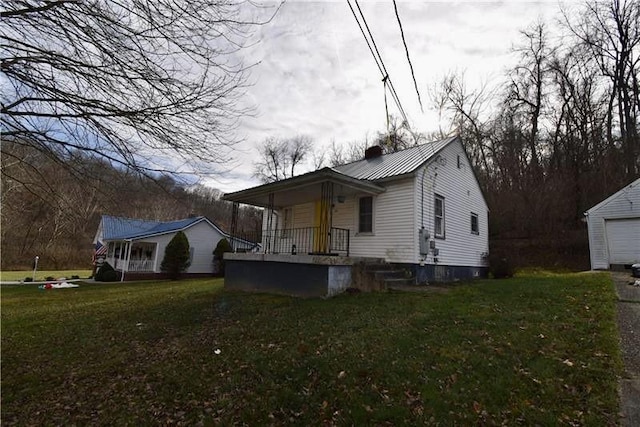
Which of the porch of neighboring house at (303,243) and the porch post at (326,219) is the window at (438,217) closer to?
the porch of neighboring house at (303,243)

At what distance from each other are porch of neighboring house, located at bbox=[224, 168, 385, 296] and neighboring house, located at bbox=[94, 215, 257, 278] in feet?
30.2

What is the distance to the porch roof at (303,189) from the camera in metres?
9.13

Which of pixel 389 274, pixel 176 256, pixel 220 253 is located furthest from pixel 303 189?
pixel 220 253

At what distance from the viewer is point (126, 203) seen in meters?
3.78

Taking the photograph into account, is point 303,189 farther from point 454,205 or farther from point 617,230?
point 617,230

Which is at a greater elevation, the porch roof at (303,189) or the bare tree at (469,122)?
the bare tree at (469,122)

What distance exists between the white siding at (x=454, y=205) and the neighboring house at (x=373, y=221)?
0.11 feet

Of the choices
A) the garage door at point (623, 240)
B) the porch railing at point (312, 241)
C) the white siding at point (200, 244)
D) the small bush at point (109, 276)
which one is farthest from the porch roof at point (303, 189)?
the small bush at point (109, 276)

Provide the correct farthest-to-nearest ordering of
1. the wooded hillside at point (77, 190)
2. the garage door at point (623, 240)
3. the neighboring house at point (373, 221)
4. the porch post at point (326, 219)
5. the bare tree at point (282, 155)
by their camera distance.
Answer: the bare tree at point (282, 155), the garage door at point (623, 240), the porch post at point (326, 219), the neighboring house at point (373, 221), the wooded hillside at point (77, 190)

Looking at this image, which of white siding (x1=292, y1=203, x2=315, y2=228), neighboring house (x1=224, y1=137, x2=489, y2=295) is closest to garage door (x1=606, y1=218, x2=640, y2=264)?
neighboring house (x1=224, y1=137, x2=489, y2=295)

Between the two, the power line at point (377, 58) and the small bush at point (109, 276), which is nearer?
the power line at point (377, 58)

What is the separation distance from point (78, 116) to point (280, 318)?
15.8 ft

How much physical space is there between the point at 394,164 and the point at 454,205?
2900 mm

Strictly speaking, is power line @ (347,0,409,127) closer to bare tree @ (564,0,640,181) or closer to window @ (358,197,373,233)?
window @ (358,197,373,233)
